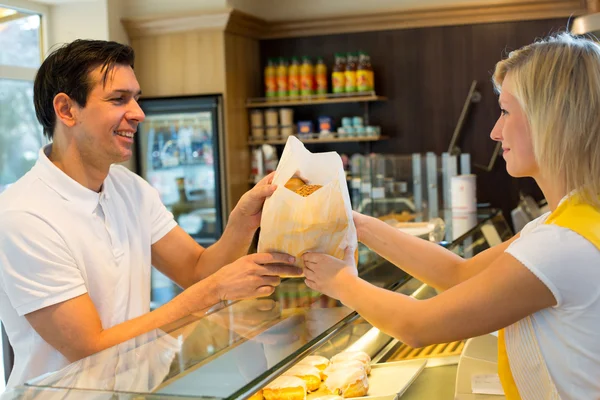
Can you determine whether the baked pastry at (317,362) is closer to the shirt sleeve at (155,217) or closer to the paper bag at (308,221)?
the paper bag at (308,221)

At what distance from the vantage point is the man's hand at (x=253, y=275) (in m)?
1.64

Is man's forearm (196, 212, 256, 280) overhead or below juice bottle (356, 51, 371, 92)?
below

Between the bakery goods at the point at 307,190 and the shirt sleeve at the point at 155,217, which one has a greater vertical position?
the bakery goods at the point at 307,190

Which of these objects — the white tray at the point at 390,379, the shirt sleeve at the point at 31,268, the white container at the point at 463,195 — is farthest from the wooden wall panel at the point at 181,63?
the shirt sleeve at the point at 31,268

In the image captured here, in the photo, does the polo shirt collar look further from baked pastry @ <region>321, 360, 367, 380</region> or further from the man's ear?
baked pastry @ <region>321, 360, 367, 380</region>

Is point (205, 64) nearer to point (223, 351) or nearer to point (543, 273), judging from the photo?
point (223, 351)

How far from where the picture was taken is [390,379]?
203 centimetres

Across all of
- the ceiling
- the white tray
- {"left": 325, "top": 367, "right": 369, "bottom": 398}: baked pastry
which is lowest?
the white tray

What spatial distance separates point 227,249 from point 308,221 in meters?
0.71

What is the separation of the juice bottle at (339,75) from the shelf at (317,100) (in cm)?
6

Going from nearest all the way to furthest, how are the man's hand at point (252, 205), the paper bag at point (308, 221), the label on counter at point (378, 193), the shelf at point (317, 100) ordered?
1. the paper bag at point (308, 221)
2. the man's hand at point (252, 205)
3. the label on counter at point (378, 193)
4. the shelf at point (317, 100)

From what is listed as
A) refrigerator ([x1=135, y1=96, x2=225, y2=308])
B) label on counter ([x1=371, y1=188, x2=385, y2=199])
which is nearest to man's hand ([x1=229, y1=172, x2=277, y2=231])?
label on counter ([x1=371, y1=188, x2=385, y2=199])

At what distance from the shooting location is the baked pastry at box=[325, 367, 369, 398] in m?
1.88

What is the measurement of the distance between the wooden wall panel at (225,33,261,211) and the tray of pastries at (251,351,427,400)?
12.1 feet
